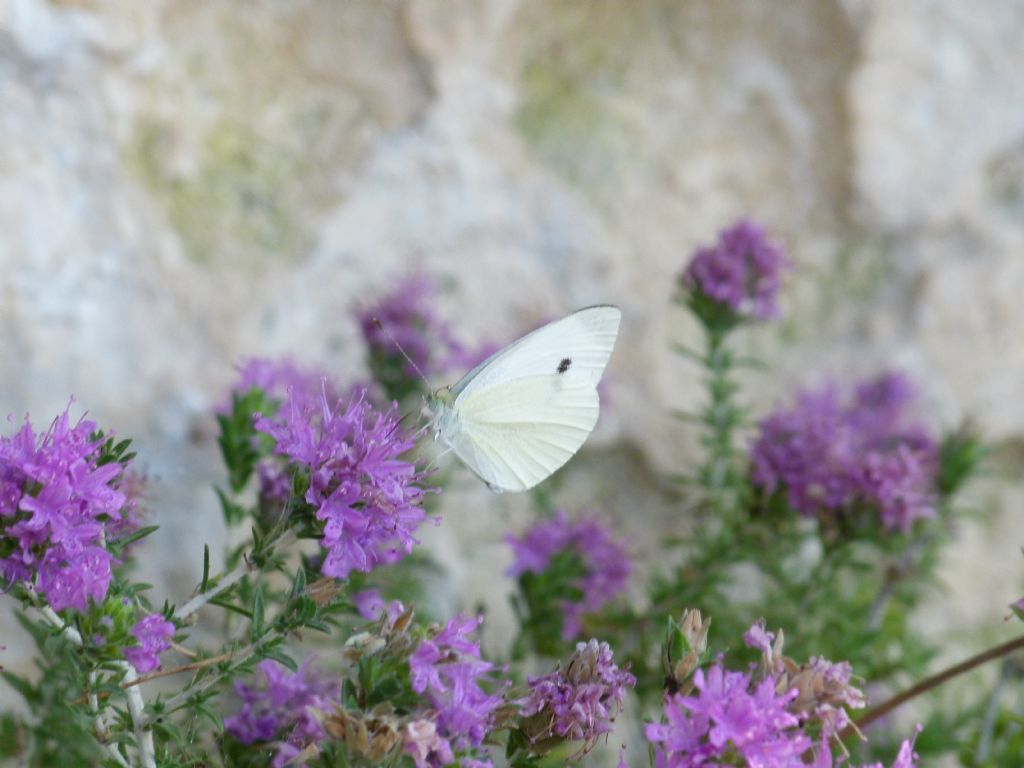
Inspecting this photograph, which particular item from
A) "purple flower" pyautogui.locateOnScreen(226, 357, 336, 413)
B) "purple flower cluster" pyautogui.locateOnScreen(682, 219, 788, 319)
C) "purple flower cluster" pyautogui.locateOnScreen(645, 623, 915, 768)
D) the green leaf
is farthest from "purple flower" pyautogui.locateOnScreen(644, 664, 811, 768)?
"purple flower cluster" pyautogui.locateOnScreen(682, 219, 788, 319)

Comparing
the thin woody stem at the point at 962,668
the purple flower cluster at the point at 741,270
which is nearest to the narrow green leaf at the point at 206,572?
the thin woody stem at the point at 962,668

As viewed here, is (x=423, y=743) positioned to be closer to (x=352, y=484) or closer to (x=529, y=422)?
(x=352, y=484)

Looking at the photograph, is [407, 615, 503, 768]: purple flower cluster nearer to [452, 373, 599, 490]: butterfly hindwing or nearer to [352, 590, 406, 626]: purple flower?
[352, 590, 406, 626]: purple flower

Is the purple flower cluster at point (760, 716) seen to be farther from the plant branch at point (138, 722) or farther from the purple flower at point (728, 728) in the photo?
the plant branch at point (138, 722)

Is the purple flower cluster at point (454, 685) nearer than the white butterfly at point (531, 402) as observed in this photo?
Yes

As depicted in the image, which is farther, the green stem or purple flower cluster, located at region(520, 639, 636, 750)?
the green stem

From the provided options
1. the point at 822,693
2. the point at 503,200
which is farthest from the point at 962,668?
the point at 503,200
